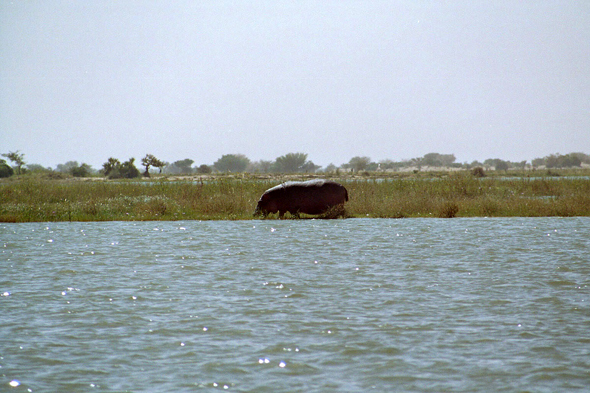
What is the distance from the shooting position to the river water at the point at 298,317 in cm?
508

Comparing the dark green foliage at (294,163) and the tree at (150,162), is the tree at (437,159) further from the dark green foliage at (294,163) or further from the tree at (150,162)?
the tree at (150,162)

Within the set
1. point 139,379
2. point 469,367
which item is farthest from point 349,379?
point 139,379

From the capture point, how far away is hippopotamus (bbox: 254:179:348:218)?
66.1 feet

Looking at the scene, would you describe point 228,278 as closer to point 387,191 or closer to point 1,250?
point 1,250

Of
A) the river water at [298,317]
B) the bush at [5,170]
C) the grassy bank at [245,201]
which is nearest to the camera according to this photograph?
the river water at [298,317]

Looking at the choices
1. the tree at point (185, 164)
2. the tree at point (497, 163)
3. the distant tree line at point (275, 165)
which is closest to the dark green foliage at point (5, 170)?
the distant tree line at point (275, 165)

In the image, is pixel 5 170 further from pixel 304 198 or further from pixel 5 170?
pixel 304 198

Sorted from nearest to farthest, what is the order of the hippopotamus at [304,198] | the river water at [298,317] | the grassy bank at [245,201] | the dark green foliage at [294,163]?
the river water at [298,317], the hippopotamus at [304,198], the grassy bank at [245,201], the dark green foliage at [294,163]

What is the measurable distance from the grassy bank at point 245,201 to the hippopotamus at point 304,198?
1.05 metres

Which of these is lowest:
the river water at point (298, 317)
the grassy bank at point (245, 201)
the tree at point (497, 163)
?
the river water at point (298, 317)

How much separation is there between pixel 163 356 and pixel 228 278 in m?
4.11

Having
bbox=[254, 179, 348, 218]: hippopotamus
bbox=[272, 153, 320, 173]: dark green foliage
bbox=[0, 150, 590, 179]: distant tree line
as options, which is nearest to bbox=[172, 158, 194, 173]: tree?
bbox=[0, 150, 590, 179]: distant tree line

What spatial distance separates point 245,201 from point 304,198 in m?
2.80

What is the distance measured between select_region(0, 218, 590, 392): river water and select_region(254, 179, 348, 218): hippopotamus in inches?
239
